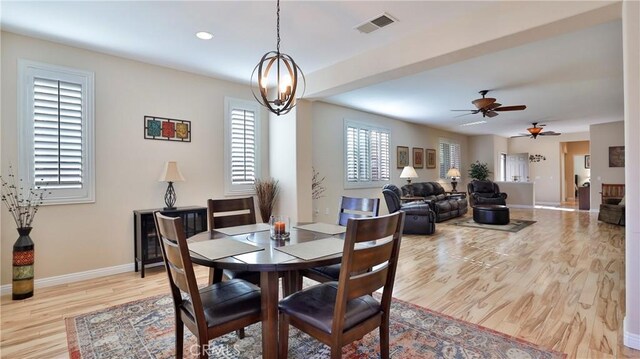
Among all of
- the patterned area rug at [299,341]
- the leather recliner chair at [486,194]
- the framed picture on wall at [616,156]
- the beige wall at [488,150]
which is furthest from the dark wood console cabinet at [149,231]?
the framed picture on wall at [616,156]

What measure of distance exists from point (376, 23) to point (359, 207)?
5.85ft

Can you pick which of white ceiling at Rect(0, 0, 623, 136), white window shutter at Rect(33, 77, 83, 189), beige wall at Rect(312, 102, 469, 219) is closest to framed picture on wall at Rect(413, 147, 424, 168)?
beige wall at Rect(312, 102, 469, 219)

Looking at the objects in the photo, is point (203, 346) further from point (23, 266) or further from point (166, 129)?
point (166, 129)

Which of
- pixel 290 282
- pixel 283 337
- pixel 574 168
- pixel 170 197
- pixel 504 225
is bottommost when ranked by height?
pixel 504 225

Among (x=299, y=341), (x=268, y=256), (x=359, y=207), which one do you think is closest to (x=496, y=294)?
(x=359, y=207)

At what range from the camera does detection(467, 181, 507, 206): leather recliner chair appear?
8.82 meters

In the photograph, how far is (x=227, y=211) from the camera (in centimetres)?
286

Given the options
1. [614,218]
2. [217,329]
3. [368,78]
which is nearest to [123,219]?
[217,329]

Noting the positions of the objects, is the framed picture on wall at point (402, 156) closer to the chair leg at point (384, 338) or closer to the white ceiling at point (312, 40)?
the white ceiling at point (312, 40)

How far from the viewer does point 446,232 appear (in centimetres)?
626

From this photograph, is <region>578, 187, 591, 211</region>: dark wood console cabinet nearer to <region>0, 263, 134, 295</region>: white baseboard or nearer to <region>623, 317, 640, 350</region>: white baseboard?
<region>623, 317, 640, 350</region>: white baseboard

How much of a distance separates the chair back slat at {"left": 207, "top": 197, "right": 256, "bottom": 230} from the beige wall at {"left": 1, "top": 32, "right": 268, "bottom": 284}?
1.78m

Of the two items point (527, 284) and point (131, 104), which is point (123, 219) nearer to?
point (131, 104)

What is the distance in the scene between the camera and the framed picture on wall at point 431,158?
9.62 metres
